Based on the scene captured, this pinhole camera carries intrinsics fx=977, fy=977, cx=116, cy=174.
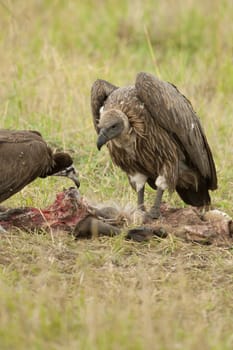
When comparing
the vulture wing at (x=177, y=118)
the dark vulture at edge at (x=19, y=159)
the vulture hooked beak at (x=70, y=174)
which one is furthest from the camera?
the vulture hooked beak at (x=70, y=174)

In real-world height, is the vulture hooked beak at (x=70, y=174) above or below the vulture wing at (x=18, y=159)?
below

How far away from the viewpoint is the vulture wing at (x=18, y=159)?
6.43 m

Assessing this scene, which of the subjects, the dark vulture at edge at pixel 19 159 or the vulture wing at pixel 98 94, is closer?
the dark vulture at edge at pixel 19 159

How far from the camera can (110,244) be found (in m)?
6.11

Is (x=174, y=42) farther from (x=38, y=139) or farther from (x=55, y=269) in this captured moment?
(x=55, y=269)

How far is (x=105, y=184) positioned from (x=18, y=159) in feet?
4.92

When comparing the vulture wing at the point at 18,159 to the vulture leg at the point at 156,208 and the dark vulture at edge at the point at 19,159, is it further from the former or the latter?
the vulture leg at the point at 156,208

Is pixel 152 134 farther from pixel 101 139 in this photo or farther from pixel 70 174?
pixel 70 174

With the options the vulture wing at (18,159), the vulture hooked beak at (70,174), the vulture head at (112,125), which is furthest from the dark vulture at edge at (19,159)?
the vulture head at (112,125)

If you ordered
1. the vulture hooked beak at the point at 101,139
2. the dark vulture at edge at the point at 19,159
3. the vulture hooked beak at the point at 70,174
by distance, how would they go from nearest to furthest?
1. the dark vulture at edge at the point at 19,159
2. the vulture hooked beak at the point at 101,139
3. the vulture hooked beak at the point at 70,174

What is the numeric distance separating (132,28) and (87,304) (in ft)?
26.5

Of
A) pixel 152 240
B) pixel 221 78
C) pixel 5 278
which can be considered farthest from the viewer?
pixel 221 78

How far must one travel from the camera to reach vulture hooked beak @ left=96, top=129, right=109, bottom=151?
6.60 metres

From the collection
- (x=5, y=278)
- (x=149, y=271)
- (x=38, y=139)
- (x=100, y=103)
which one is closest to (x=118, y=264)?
(x=149, y=271)
